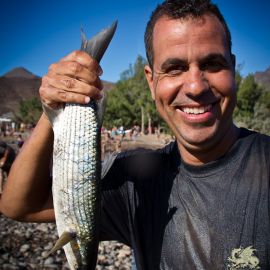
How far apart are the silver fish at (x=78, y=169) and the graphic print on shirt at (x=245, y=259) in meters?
0.98

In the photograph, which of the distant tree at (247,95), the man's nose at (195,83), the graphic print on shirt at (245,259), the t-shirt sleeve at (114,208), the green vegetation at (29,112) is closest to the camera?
the graphic print on shirt at (245,259)

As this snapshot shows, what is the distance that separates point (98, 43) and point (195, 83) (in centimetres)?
78

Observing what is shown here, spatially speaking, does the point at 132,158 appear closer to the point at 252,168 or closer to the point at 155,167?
the point at 155,167

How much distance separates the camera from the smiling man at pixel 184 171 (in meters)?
2.09

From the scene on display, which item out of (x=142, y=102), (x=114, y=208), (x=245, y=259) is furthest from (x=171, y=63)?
(x=142, y=102)

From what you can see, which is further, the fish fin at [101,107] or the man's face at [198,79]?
the man's face at [198,79]

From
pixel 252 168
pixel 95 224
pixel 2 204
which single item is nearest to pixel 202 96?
pixel 252 168

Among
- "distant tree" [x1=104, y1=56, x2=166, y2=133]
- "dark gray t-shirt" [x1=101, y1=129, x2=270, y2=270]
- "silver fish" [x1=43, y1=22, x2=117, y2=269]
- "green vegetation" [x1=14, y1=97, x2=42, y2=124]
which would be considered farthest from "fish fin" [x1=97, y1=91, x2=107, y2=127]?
"green vegetation" [x1=14, y1=97, x2=42, y2=124]

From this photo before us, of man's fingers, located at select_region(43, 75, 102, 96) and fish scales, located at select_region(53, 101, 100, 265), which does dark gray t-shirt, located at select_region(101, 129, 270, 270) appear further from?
man's fingers, located at select_region(43, 75, 102, 96)

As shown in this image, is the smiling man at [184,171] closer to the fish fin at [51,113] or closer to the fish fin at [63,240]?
the fish fin at [51,113]

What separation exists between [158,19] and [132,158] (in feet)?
3.93

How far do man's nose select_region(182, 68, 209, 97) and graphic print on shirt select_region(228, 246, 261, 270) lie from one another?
1.11 m

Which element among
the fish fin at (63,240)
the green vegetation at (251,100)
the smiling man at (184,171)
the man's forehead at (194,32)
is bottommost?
the fish fin at (63,240)

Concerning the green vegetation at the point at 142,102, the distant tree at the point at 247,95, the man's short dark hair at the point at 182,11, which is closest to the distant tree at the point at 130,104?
the green vegetation at the point at 142,102
